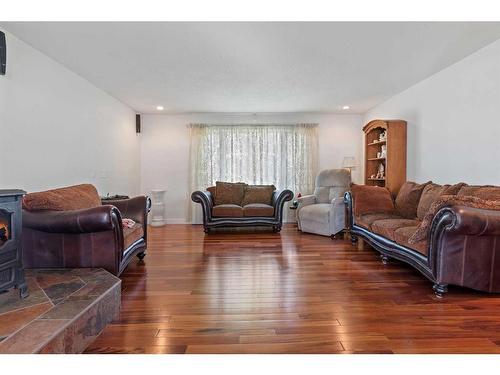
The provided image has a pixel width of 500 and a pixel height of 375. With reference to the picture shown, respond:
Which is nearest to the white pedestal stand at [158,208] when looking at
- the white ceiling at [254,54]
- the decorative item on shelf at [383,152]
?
the white ceiling at [254,54]

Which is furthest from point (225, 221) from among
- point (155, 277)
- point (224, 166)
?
point (155, 277)

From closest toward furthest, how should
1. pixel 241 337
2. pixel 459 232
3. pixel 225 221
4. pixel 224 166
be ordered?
1. pixel 241 337
2. pixel 459 232
3. pixel 225 221
4. pixel 224 166

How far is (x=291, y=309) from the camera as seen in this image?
2232mm

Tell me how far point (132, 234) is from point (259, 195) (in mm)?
2936

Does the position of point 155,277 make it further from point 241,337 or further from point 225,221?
point 225,221

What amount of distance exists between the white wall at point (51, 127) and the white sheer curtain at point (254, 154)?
1.75 meters

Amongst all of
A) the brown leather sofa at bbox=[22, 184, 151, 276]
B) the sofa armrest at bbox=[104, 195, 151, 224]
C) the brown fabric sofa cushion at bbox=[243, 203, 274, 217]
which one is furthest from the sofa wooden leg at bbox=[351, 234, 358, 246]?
the brown leather sofa at bbox=[22, 184, 151, 276]

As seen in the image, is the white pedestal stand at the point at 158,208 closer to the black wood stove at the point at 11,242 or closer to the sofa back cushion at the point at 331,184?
the sofa back cushion at the point at 331,184

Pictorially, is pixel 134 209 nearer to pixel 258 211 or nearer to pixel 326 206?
pixel 258 211

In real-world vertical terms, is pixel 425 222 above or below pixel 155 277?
above

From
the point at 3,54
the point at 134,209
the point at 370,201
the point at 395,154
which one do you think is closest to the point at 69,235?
the point at 134,209

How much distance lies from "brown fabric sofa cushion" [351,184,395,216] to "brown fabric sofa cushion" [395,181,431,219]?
0.16 m

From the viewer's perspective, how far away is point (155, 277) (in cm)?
295
